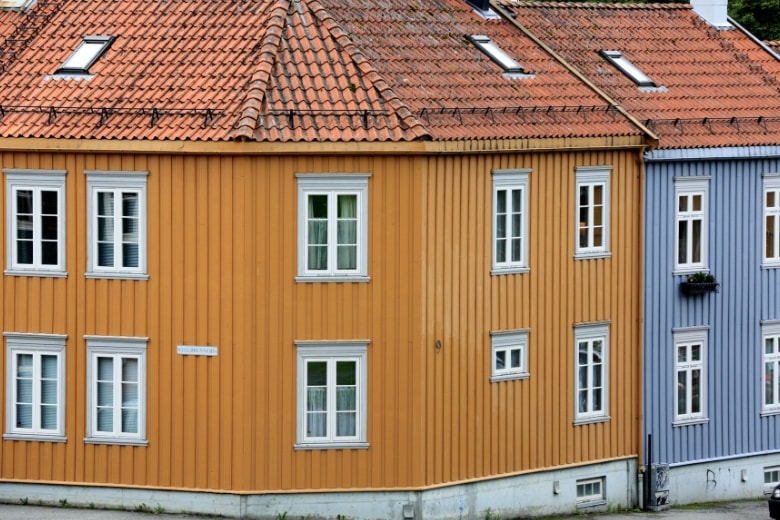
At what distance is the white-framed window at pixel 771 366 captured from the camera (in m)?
45.3

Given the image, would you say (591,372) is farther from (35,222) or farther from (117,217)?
(35,222)

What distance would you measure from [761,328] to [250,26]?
12.2 m

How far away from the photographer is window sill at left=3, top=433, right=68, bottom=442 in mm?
39031

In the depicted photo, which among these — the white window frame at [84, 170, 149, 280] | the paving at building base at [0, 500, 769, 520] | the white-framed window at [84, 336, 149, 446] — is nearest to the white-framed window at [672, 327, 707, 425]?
the paving at building base at [0, 500, 769, 520]

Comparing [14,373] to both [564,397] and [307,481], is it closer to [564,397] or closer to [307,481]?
[307,481]

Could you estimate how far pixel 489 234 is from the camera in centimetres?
3941

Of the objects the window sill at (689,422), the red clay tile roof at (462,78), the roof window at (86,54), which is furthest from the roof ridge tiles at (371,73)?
the window sill at (689,422)

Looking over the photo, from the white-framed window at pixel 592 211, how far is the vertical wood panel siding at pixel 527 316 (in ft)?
0.52

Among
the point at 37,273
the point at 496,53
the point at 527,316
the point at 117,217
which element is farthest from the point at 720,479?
the point at 37,273

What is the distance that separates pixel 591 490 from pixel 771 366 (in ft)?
18.2

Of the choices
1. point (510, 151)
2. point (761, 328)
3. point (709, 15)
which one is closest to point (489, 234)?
point (510, 151)

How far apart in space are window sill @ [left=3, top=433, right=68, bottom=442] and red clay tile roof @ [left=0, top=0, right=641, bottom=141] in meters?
5.01

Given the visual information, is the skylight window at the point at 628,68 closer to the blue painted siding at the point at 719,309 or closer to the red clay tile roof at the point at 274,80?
the blue painted siding at the point at 719,309

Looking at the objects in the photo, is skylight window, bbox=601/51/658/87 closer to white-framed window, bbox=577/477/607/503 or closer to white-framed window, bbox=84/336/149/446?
white-framed window, bbox=577/477/607/503
